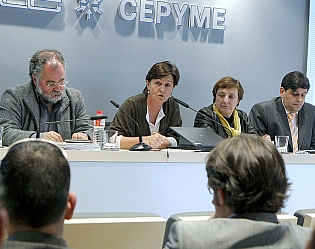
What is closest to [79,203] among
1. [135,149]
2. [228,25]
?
[135,149]

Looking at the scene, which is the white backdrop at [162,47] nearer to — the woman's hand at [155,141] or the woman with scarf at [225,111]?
the woman with scarf at [225,111]

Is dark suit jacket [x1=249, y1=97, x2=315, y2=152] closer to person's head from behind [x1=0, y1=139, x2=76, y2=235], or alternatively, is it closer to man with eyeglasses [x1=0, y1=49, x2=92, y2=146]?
man with eyeglasses [x1=0, y1=49, x2=92, y2=146]

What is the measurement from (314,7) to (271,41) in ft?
2.01

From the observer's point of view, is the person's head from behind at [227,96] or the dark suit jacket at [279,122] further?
the dark suit jacket at [279,122]

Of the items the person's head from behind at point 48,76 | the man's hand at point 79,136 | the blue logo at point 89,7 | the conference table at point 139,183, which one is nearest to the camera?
the conference table at point 139,183

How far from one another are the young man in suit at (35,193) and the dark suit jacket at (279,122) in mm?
3126

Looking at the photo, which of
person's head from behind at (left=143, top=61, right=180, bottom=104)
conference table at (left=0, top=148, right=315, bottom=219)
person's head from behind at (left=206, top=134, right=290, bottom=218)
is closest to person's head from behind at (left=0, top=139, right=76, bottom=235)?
person's head from behind at (left=206, top=134, right=290, bottom=218)

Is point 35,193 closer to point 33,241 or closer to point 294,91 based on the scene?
point 33,241

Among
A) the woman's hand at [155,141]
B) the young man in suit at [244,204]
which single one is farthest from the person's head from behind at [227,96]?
the young man in suit at [244,204]

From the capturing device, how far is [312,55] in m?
5.43

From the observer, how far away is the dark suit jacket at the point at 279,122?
4.11 meters

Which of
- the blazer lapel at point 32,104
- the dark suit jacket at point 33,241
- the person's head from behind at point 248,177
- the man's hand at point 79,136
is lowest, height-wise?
the dark suit jacket at point 33,241

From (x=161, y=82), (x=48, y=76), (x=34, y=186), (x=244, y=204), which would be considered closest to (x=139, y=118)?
(x=161, y=82)

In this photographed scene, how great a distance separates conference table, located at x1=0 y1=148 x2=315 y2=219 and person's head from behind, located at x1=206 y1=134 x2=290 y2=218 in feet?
3.18
